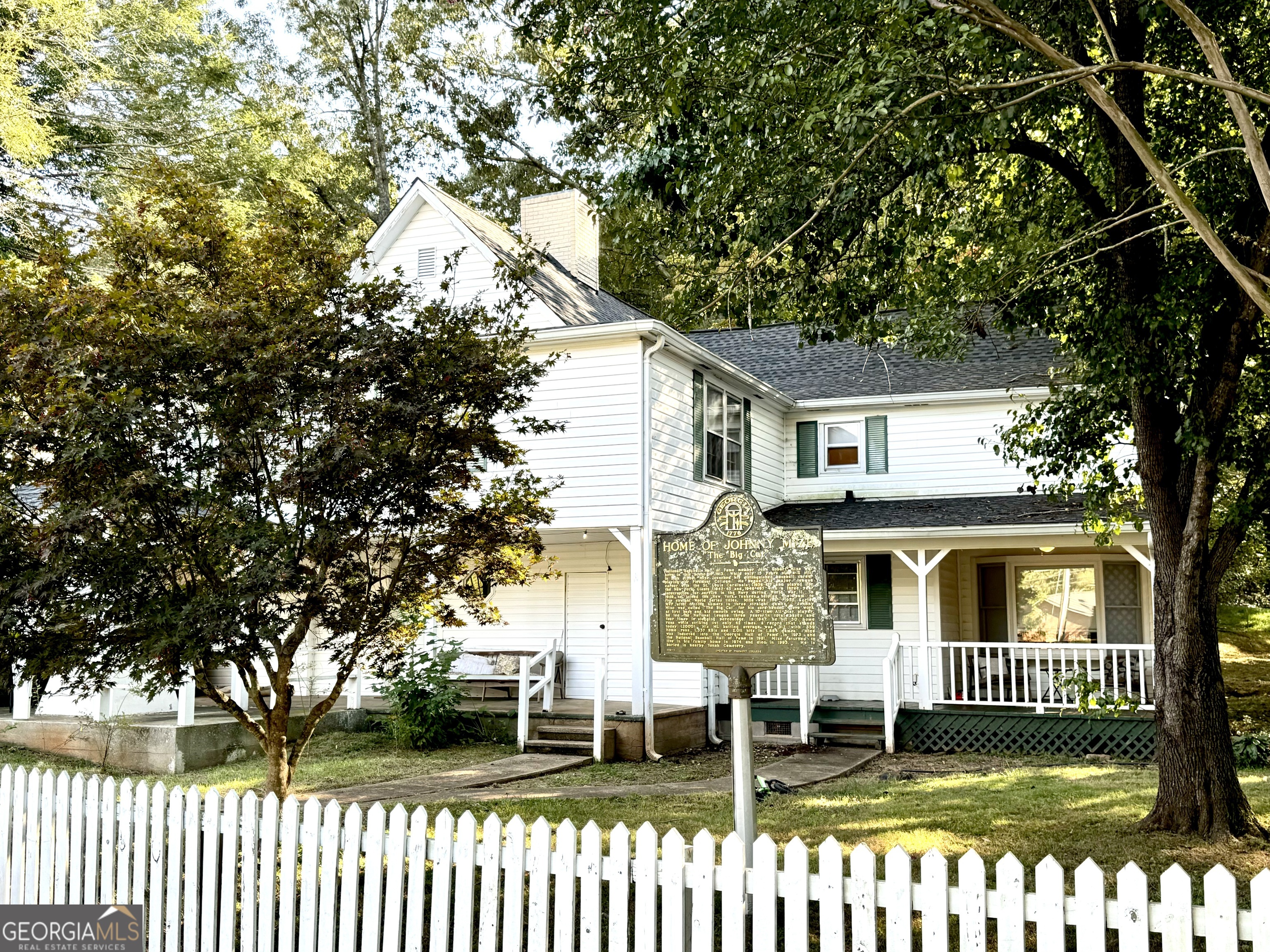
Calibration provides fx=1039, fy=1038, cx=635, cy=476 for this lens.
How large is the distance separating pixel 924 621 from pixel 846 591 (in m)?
2.35

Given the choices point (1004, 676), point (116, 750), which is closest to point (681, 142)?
point (116, 750)

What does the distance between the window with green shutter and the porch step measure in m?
7.75

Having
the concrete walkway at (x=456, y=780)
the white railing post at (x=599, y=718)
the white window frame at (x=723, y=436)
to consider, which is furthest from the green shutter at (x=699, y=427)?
the concrete walkway at (x=456, y=780)

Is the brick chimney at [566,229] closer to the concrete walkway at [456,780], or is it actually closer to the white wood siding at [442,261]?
the white wood siding at [442,261]

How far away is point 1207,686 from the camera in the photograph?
8109 millimetres

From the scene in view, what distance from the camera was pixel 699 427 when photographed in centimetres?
1716

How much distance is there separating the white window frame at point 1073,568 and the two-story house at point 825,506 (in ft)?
0.13

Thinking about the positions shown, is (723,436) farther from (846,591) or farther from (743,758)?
(743,758)

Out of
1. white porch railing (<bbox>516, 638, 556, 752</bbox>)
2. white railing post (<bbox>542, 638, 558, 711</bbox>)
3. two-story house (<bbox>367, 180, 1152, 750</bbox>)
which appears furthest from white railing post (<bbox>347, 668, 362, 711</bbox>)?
white railing post (<bbox>542, 638, 558, 711</bbox>)

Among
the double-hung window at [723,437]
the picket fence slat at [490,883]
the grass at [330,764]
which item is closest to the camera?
the picket fence slat at [490,883]

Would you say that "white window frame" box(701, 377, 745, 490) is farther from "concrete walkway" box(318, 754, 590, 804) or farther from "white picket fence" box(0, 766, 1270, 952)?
"white picket fence" box(0, 766, 1270, 952)

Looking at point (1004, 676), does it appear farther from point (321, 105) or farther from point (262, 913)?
point (321, 105)

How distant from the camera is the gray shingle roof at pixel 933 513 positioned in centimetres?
1633

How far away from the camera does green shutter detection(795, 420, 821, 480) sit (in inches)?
803
